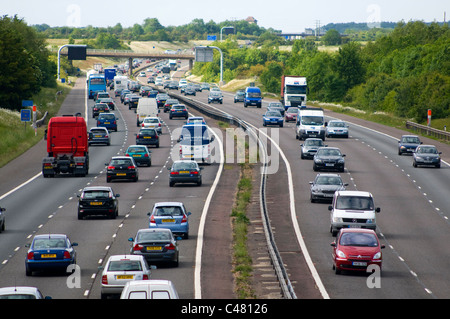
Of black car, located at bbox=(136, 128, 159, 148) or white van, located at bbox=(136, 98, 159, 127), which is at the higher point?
white van, located at bbox=(136, 98, 159, 127)

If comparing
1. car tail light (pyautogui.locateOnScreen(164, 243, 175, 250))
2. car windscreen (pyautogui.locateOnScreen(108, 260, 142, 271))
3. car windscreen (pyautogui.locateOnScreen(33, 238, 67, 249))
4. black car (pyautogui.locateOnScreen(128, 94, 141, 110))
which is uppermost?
black car (pyautogui.locateOnScreen(128, 94, 141, 110))

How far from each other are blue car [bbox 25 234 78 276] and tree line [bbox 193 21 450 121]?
7567cm

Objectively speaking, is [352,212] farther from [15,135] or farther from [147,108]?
[147,108]

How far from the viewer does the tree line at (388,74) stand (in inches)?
4109

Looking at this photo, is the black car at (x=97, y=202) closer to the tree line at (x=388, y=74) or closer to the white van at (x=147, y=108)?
the white van at (x=147, y=108)

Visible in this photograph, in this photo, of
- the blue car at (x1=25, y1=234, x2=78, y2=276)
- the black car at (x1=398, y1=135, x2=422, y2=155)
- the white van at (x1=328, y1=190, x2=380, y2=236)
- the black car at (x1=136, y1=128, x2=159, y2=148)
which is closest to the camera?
the blue car at (x1=25, y1=234, x2=78, y2=276)

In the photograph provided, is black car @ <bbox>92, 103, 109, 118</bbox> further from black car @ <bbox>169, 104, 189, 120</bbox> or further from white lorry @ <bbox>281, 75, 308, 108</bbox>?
white lorry @ <bbox>281, 75, 308, 108</bbox>

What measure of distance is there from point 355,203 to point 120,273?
14.6m

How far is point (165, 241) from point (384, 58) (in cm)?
12910

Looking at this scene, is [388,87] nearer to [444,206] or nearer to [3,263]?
[444,206]

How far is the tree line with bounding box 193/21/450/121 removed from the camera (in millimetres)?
104375

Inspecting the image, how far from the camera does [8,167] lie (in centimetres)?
6172

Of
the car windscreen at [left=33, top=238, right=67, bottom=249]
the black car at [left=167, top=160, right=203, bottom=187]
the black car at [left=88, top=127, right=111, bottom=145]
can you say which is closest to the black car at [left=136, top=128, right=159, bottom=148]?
the black car at [left=88, top=127, right=111, bottom=145]
